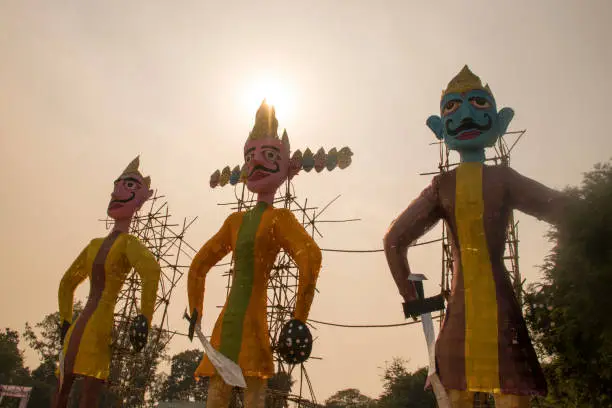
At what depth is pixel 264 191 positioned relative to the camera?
5.01 m

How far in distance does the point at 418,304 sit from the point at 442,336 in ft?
0.90

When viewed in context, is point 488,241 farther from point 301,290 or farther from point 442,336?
point 301,290

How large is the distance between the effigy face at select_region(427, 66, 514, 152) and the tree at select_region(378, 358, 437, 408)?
625 inches

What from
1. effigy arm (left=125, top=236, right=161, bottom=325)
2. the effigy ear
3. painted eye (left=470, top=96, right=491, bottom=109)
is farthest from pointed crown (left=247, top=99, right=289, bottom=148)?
painted eye (left=470, top=96, right=491, bottom=109)

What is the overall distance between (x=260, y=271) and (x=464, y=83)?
2285 mm

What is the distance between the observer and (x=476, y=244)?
11.8 feet

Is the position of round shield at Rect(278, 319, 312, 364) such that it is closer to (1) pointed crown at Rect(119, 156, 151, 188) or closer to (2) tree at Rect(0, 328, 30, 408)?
(1) pointed crown at Rect(119, 156, 151, 188)

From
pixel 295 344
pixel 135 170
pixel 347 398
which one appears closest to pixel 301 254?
pixel 295 344

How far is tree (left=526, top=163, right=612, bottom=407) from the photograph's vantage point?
3924 mm

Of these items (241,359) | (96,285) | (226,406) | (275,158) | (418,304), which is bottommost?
(226,406)

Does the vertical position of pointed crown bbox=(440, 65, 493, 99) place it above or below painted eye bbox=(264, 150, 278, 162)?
above

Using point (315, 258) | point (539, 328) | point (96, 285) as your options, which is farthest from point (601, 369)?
point (96, 285)

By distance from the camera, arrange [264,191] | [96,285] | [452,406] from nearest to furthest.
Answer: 1. [452,406]
2. [264,191]
3. [96,285]

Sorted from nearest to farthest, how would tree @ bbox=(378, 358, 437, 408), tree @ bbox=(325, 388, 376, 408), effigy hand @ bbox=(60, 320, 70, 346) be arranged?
effigy hand @ bbox=(60, 320, 70, 346) → tree @ bbox=(378, 358, 437, 408) → tree @ bbox=(325, 388, 376, 408)
